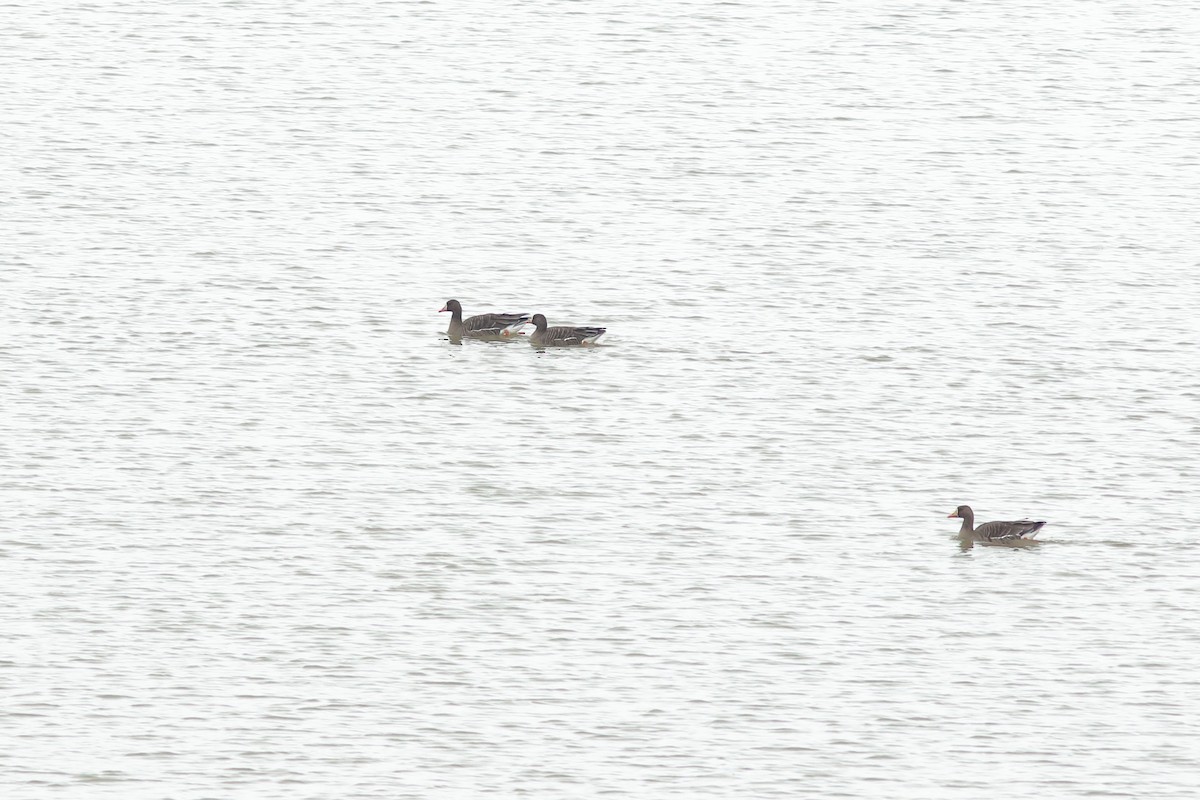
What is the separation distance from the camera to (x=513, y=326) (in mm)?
36000

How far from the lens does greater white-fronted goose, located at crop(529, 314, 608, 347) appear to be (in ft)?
113

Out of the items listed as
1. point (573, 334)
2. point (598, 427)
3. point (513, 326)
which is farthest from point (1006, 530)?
point (513, 326)

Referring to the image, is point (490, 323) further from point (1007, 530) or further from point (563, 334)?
point (1007, 530)

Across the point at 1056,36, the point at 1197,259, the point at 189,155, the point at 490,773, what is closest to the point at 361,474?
the point at 490,773

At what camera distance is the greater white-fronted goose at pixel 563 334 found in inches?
1357

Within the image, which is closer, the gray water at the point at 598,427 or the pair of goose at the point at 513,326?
the gray water at the point at 598,427

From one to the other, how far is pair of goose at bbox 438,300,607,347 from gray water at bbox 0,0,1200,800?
0.26m

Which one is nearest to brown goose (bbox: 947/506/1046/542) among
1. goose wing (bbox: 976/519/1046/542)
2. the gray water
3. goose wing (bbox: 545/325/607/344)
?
goose wing (bbox: 976/519/1046/542)

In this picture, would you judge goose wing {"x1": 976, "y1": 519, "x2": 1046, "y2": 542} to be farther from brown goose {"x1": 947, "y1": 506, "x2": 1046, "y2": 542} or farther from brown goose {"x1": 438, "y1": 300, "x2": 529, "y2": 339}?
brown goose {"x1": 438, "y1": 300, "x2": 529, "y2": 339}

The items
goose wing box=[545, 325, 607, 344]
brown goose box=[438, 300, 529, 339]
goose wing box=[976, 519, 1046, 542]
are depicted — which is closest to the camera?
goose wing box=[976, 519, 1046, 542]

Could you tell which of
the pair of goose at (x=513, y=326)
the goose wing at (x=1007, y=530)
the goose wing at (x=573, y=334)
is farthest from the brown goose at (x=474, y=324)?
the goose wing at (x=1007, y=530)

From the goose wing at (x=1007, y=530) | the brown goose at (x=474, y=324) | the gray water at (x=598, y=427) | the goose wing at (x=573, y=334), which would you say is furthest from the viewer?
the brown goose at (x=474, y=324)

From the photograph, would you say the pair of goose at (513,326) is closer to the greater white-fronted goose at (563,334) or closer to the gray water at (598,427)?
the greater white-fronted goose at (563,334)

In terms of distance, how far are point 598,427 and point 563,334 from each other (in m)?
4.08
